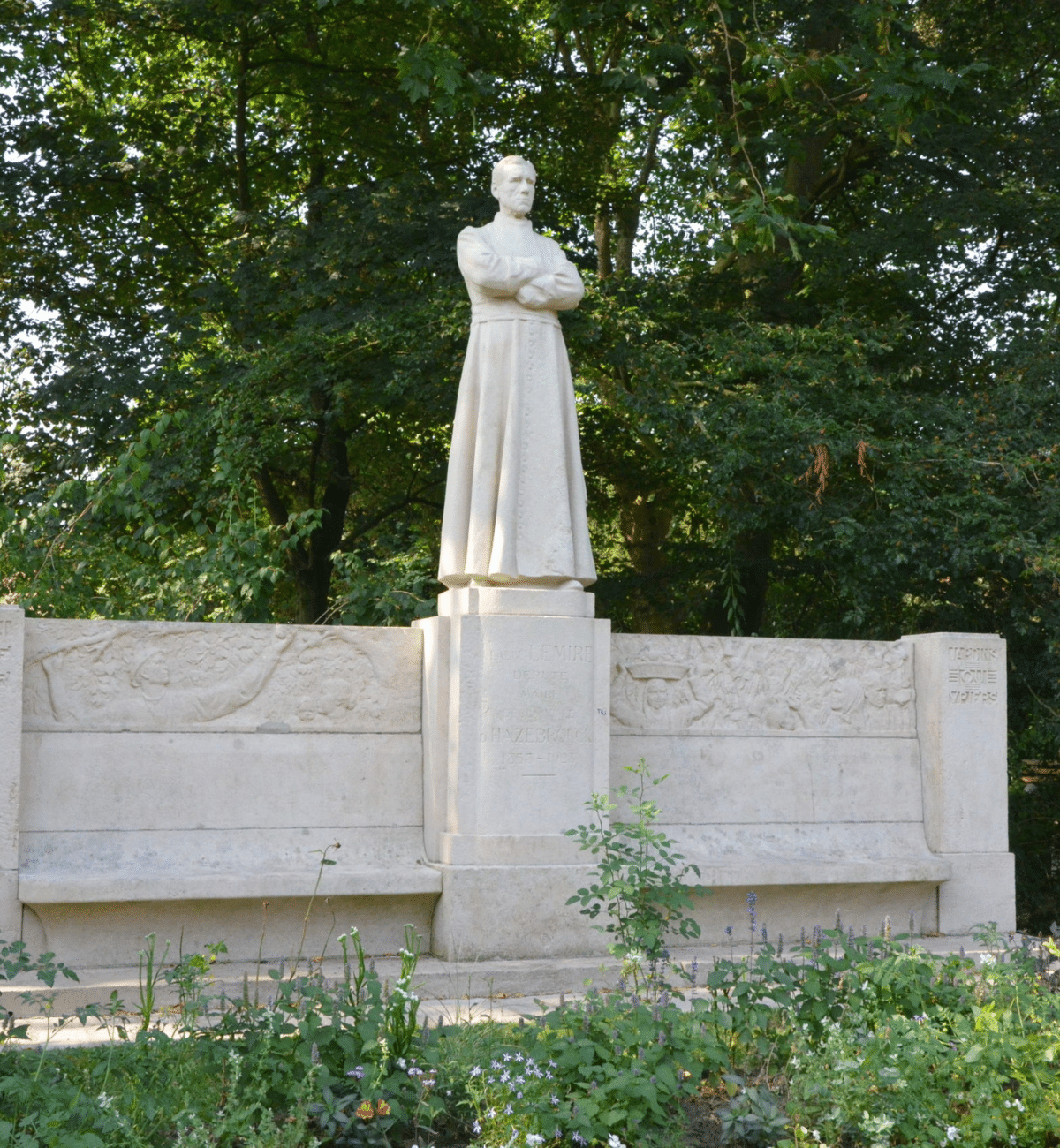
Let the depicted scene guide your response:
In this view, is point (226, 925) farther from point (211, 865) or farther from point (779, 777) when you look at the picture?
point (779, 777)

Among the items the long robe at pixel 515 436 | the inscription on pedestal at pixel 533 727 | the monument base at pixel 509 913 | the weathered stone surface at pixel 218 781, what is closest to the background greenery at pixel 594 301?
the weathered stone surface at pixel 218 781

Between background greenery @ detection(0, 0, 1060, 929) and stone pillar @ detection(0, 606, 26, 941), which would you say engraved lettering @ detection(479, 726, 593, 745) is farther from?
background greenery @ detection(0, 0, 1060, 929)

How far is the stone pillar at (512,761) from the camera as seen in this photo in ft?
21.6

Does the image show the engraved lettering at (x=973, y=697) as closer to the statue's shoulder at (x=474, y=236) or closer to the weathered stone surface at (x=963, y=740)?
the weathered stone surface at (x=963, y=740)

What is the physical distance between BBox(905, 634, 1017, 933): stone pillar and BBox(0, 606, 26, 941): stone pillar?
4.90m

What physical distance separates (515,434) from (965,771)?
10.8ft

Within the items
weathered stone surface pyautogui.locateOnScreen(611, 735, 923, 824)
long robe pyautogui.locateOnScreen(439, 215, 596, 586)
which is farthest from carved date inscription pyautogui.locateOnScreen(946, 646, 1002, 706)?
long robe pyautogui.locateOnScreen(439, 215, 596, 586)

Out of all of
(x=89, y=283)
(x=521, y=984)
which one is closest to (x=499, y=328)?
(x=521, y=984)

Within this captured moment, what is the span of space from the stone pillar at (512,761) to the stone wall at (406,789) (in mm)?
13

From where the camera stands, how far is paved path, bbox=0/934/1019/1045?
546 centimetres

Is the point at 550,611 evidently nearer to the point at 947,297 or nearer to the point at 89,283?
the point at 947,297

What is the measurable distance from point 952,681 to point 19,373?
31.6 feet

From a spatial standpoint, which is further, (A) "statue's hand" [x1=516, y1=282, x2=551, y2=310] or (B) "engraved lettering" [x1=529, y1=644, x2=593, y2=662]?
(A) "statue's hand" [x1=516, y1=282, x2=551, y2=310]

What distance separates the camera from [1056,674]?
10.5 meters
